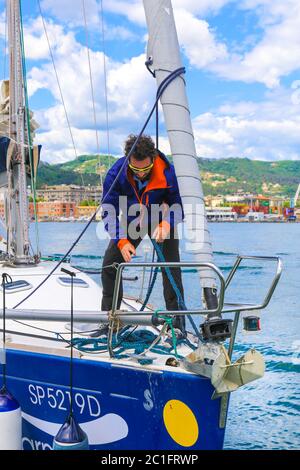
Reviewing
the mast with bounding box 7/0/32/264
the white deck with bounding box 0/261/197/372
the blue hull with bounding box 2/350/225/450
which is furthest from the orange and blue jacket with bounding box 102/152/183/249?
the mast with bounding box 7/0/32/264

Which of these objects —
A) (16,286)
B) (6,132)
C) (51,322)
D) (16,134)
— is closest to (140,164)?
(51,322)

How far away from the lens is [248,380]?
184 inches

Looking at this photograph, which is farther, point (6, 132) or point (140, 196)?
point (6, 132)

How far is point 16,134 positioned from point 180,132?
535 centimetres

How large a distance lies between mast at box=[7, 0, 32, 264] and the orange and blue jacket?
3.85 m

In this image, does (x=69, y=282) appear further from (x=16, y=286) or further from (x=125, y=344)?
(x=125, y=344)

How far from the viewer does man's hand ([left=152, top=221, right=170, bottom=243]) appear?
5.82 meters

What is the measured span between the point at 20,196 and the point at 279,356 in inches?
210

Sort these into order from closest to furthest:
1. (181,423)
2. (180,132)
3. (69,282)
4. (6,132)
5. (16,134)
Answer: (181,423)
(180,132)
(69,282)
(16,134)
(6,132)

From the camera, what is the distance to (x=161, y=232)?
583cm

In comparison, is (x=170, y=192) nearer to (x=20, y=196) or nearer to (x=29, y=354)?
(x=29, y=354)

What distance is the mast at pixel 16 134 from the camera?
9.70m

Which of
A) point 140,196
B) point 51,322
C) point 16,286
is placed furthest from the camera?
point 16,286

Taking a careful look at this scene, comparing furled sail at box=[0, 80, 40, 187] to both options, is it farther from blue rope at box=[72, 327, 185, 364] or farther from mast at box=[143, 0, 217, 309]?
mast at box=[143, 0, 217, 309]
